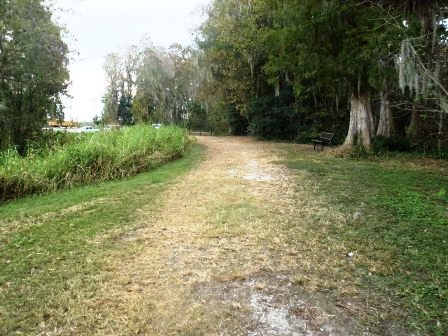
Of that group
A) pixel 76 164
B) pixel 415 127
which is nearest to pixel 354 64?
pixel 415 127

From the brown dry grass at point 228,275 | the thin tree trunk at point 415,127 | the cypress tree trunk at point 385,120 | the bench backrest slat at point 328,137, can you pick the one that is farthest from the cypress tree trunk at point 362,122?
the brown dry grass at point 228,275

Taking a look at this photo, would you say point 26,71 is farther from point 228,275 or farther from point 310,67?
point 228,275

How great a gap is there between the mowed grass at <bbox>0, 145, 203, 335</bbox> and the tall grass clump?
1.83ft

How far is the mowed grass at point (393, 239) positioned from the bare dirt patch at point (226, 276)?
16 cm

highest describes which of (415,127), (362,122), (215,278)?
(362,122)

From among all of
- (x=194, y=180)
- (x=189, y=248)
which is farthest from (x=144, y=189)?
(x=189, y=248)

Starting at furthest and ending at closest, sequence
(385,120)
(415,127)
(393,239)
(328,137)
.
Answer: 1. (328,137)
2. (385,120)
3. (415,127)
4. (393,239)

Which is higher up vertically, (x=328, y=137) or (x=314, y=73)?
(x=314, y=73)

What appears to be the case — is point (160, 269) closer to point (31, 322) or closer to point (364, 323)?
point (31, 322)

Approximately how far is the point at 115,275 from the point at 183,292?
2.52ft

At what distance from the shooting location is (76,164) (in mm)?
8336

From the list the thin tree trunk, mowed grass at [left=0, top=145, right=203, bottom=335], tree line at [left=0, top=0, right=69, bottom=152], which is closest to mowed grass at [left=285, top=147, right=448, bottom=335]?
mowed grass at [left=0, top=145, right=203, bottom=335]

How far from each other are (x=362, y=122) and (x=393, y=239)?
8597mm

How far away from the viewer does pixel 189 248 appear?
13.9ft
